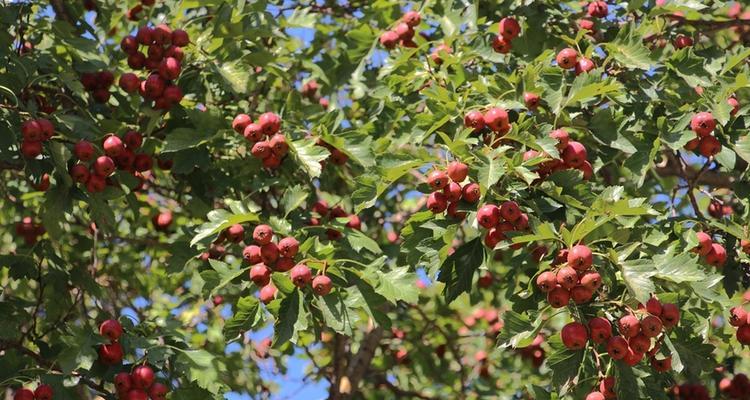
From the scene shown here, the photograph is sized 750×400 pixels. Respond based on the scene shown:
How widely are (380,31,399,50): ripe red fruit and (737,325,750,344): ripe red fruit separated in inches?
74.0

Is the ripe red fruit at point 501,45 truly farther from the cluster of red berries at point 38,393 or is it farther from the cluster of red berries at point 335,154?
→ the cluster of red berries at point 38,393

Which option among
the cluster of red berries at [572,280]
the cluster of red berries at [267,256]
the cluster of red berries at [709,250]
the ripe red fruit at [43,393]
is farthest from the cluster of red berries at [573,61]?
the ripe red fruit at [43,393]

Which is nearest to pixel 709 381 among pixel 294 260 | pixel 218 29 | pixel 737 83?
pixel 737 83

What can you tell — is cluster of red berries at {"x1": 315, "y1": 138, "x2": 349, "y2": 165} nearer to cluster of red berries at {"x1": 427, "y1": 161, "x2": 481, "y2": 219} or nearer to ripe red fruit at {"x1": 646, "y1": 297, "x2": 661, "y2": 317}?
cluster of red berries at {"x1": 427, "y1": 161, "x2": 481, "y2": 219}

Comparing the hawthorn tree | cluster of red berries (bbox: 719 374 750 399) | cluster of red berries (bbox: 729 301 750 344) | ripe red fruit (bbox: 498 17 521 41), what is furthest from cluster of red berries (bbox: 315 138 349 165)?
cluster of red berries (bbox: 719 374 750 399)

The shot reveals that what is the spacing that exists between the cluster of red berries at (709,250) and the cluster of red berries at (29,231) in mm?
2886

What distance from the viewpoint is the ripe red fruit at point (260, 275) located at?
3.91 meters

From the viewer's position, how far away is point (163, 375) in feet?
13.9

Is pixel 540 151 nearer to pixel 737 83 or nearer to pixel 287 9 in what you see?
pixel 737 83

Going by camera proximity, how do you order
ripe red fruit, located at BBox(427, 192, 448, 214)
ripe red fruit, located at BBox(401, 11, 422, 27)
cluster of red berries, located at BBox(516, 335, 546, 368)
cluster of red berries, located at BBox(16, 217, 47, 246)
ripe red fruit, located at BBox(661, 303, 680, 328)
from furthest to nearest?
cluster of red berries, located at BBox(516, 335, 546, 368) < cluster of red berries, located at BBox(16, 217, 47, 246) < ripe red fruit, located at BBox(401, 11, 422, 27) < ripe red fruit, located at BBox(427, 192, 448, 214) < ripe red fruit, located at BBox(661, 303, 680, 328)

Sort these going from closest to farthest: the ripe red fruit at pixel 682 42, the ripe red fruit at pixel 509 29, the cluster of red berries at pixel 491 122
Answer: the cluster of red berries at pixel 491 122, the ripe red fruit at pixel 509 29, the ripe red fruit at pixel 682 42

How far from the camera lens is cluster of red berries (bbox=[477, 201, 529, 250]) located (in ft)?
11.8

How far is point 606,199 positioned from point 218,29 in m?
1.85

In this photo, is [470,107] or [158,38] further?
[158,38]
